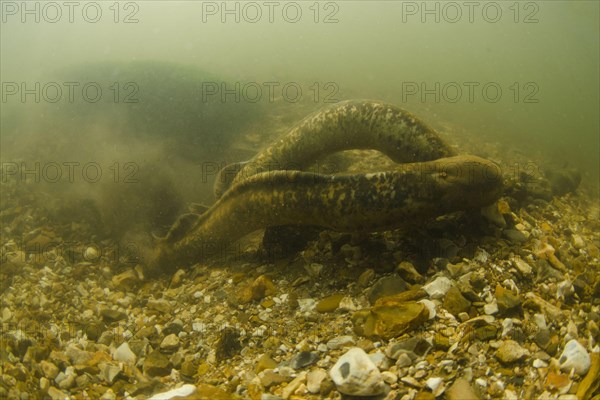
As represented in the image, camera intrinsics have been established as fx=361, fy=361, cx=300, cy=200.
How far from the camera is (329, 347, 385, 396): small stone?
8.58 feet

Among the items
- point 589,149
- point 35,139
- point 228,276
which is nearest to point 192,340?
point 228,276

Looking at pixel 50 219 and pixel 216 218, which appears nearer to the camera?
pixel 216 218

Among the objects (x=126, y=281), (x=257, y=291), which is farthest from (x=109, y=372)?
(x=126, y=281)

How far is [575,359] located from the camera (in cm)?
268

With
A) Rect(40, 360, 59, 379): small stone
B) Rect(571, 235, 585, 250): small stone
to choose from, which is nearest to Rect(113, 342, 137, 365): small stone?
Rect(40, 360, 59, 379): small stone

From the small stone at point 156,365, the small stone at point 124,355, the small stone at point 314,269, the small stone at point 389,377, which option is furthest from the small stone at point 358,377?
the small stone at point 124,355

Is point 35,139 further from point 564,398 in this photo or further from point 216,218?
point 564,398

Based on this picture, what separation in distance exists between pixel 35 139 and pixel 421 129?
1245 centimetres

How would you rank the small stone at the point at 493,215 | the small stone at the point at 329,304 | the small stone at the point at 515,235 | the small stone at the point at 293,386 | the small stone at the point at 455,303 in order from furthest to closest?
the small stone at the point at 493,215, the small stone at the point at 515,235, the small stone at the point at 329,304, the small stone at the point at 455,303, the small stone at the point at 293,386

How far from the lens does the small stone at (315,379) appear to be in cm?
281

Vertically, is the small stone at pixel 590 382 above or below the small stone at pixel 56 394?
above

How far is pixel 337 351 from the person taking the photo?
10.8 feet

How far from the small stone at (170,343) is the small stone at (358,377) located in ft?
7.14

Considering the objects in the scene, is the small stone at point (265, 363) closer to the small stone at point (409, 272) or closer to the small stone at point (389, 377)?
the small stone at point (389, 377)
